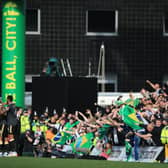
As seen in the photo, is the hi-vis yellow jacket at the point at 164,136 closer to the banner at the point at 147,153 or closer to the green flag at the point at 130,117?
the banner at the point at 147,153

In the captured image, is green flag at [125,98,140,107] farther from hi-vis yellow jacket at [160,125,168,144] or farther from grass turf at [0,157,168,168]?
grass turf at [0,157,168,168]

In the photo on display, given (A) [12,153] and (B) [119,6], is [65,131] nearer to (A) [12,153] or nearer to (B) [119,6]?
(A) [12,153]

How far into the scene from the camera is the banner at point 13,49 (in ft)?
82.0

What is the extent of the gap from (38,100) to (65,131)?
1.41 m

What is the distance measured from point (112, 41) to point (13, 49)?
38.6ft

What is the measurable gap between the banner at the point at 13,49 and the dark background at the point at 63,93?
1.62 metres

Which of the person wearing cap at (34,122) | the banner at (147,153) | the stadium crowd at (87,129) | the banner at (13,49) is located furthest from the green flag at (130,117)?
the banner at (13,49)

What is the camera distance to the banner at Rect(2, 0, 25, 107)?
2498 cm

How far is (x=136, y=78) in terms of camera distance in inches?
1423

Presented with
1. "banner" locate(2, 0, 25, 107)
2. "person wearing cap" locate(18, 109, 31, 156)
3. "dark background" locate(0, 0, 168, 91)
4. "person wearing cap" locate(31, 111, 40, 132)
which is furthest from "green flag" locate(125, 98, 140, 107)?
"dark background" locate(0, 0, 168, 91)

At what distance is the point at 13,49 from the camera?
82.5 ft

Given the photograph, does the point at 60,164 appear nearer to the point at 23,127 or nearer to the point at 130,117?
the point at 130,117

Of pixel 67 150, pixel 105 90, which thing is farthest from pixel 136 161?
pixel 105 90

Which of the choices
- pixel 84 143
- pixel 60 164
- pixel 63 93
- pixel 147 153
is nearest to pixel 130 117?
pixel 147 153
